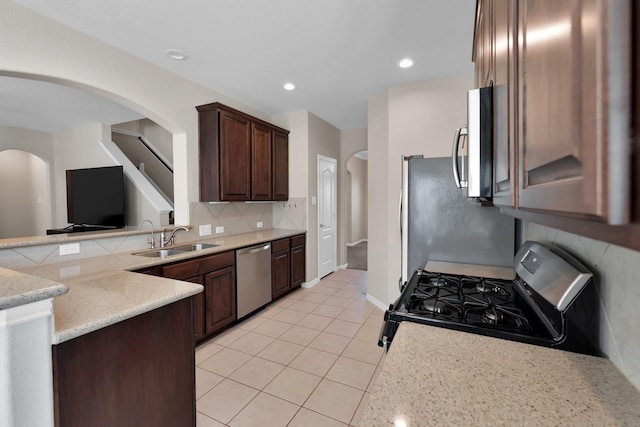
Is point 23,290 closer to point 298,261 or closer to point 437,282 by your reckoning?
point 437,282

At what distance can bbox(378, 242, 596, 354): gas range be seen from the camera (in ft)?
3.01

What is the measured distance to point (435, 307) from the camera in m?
1.22

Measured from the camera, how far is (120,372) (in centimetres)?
120

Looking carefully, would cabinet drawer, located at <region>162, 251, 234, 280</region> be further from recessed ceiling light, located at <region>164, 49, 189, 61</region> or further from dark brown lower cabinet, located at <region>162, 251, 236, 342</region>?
recessed ceiling light, located at <region>164, 49, 189, 61</region>

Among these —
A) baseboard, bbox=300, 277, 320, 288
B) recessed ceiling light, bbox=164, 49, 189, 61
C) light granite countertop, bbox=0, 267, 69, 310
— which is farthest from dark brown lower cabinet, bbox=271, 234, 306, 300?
light granite countertop, bbox=0, 267, 69, 310

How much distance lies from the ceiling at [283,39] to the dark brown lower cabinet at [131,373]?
209 cm

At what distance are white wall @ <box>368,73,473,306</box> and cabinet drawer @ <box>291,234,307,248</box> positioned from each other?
1.09 metres

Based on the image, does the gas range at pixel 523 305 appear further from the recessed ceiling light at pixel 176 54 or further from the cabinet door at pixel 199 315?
the recessed ceiling light at pixel 176 54

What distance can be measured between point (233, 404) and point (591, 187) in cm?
235

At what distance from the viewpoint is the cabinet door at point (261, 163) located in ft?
12.6

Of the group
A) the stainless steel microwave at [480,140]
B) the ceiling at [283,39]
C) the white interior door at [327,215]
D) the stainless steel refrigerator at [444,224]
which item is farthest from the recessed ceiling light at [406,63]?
the stainless steel microwave at [480,140]

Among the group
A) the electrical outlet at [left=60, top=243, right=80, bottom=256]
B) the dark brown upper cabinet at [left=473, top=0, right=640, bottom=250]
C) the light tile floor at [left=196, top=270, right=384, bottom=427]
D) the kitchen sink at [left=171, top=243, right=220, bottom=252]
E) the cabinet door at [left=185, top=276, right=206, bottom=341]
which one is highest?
the dark brown upper cabinet at [left=473, top=0, right=640, bottom=250]

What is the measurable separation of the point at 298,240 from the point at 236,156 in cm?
154

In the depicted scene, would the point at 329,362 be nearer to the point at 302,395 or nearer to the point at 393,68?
the point at 302,395
